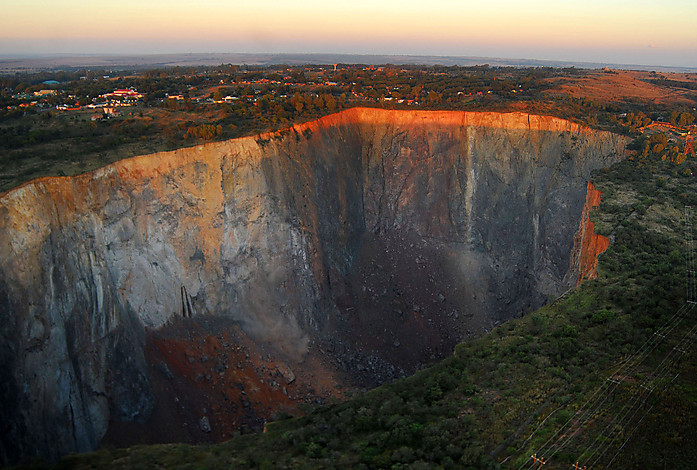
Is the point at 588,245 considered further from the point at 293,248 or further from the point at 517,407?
the point at 293,248

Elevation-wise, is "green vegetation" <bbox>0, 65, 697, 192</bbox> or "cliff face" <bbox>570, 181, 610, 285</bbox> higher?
"green vegetation" <bbox>0, 65, 697, 192</bbox>

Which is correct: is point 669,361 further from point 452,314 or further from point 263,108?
point 263,108

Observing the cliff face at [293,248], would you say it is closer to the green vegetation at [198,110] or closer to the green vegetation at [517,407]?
the green vegetation at [198,110]

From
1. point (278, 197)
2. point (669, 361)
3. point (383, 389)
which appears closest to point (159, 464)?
point (383, 389)

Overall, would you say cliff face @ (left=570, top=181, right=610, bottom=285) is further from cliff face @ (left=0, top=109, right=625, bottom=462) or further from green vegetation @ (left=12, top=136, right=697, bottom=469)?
green vegetation @ (left=12, top=136, right=697, bottom=469)

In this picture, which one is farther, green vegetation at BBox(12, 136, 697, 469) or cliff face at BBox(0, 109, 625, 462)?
cliff face at BBox(0, 109, 625, 462)

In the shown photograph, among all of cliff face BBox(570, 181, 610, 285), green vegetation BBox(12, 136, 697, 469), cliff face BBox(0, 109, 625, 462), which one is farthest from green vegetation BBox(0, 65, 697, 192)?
green vegetation BBox(12, 136, 697, 469)

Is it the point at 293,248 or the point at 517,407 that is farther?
the point at 293,248

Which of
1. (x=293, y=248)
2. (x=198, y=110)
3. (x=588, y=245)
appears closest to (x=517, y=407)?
(x=588, y=245)
